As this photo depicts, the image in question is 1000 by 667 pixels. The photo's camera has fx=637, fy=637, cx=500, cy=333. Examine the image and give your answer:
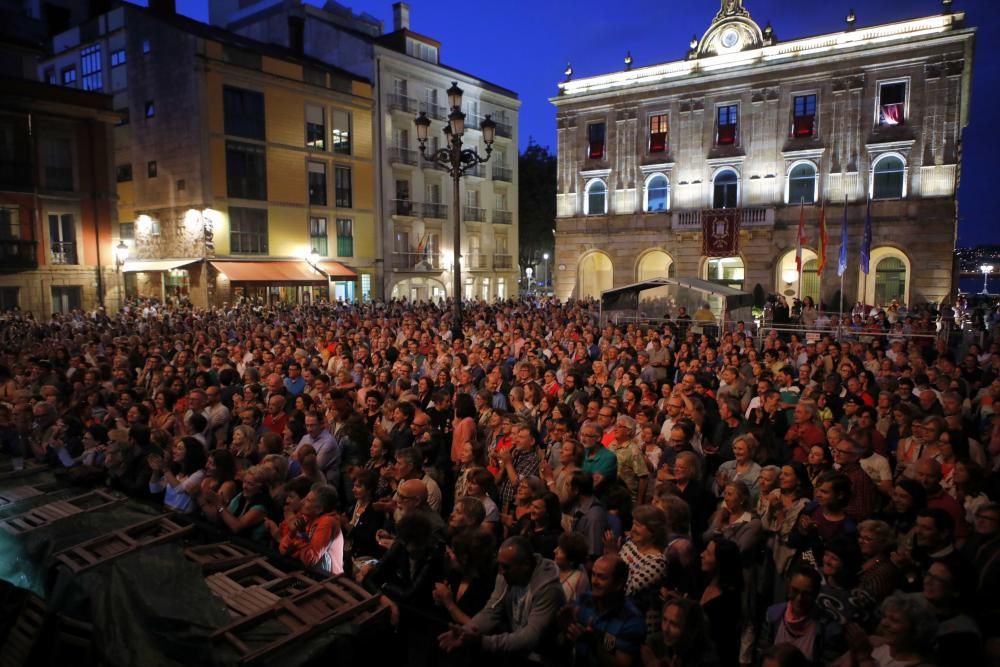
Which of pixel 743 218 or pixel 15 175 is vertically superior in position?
pixel 15 175

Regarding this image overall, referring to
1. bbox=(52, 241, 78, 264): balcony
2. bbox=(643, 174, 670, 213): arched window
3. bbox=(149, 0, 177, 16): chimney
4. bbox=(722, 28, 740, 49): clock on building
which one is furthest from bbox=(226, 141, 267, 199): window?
bbox=(722, 28, 740, 49): clock on building

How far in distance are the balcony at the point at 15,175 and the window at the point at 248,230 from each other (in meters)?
6.97

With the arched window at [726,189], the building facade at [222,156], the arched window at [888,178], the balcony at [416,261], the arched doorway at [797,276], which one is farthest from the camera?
the balcony at [416,261]

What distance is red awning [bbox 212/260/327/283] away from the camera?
26375 millimetres

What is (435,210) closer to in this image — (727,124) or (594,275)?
(594,275)

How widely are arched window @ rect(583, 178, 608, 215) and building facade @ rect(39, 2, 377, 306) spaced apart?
1171cm

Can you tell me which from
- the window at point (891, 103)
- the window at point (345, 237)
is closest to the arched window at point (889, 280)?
the window at point (891, 103)

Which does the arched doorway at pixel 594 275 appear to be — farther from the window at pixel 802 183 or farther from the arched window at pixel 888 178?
the arched window at pixel 888 178

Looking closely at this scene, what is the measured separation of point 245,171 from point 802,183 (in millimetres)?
24397

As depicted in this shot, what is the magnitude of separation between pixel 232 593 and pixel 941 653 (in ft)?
12.9

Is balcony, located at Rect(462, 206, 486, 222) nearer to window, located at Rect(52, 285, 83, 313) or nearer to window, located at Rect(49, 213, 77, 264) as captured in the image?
window, located at Rect(49, 213, 77, 264)

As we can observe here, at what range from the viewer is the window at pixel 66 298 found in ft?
76.6

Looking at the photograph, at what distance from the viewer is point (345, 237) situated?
105ft

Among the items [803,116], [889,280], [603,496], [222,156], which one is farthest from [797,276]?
[603,496]
